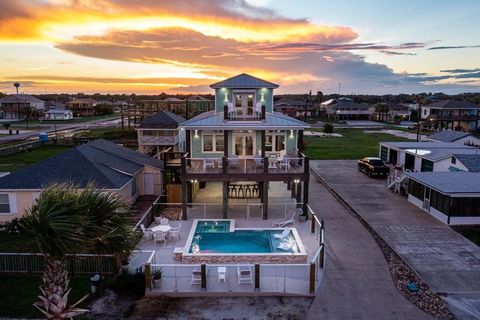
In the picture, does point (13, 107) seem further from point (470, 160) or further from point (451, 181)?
point (451, 181)

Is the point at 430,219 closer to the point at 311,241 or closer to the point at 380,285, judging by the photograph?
the point at 311,241

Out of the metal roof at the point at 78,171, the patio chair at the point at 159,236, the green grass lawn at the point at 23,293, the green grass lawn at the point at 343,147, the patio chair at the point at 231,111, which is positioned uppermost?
the patio chair at the point at 231,111

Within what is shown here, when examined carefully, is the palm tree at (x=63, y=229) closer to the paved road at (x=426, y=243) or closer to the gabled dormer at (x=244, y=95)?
the paved road at (x=426, y=243)

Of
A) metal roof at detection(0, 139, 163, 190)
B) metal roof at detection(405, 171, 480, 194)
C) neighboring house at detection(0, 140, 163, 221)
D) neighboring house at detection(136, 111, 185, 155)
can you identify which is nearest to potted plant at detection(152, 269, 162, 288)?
neighboring house at detection(0, 140, 163, 221)

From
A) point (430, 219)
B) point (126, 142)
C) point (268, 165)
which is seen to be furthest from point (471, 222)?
point (126, 142)

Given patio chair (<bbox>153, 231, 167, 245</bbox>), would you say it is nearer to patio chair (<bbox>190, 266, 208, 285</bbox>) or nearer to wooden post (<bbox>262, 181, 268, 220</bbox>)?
patio chair (<bbox>190, 266, 208, 285</bbox>)

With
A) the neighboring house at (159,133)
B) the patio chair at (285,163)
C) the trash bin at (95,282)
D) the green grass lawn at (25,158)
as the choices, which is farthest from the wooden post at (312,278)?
the green grass lawn at (25,158)

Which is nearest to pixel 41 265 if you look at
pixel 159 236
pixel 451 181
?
pixel 159 236
